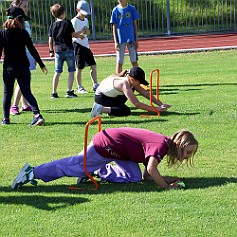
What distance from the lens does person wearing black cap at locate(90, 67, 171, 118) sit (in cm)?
1029

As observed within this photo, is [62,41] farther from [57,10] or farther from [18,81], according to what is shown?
[18,81]

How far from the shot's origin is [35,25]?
3000 centimetres

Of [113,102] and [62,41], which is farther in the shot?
[62,41]

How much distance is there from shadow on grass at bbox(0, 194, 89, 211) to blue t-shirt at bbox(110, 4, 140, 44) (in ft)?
27.1

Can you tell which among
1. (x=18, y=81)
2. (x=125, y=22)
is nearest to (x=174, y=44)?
(x=125, y=22)

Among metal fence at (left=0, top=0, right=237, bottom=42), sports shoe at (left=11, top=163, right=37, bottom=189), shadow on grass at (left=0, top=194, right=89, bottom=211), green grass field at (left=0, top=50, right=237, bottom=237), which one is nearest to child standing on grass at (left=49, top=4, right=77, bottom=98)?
green grass field at (left=0, top=50, right=237, bottom=237)

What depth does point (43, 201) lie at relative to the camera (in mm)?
6930

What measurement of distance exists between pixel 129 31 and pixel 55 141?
223 inches

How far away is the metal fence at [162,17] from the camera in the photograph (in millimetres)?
30234

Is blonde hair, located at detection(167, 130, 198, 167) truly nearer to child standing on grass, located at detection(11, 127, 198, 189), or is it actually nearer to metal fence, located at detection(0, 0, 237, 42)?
child standing on grass, located at detection(11, 127, 198, 189)

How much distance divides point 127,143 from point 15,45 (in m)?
4.13

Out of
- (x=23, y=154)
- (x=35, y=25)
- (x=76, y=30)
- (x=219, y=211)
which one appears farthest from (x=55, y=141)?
(x=35, y=25)

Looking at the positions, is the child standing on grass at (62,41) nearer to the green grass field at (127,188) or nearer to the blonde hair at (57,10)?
the blonde hair at (57,10)

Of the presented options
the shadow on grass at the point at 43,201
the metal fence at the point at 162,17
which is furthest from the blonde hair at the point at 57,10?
the metal fence at the point at 162,17
